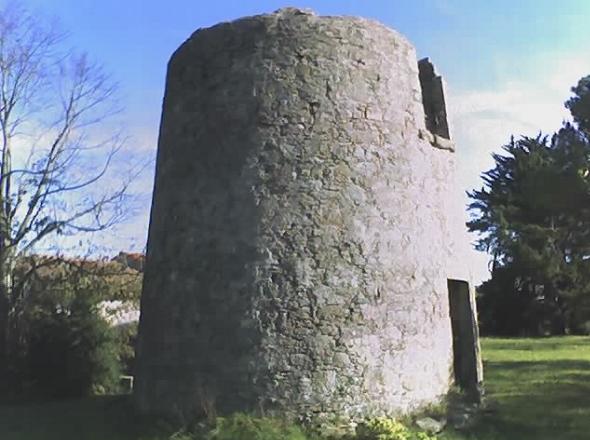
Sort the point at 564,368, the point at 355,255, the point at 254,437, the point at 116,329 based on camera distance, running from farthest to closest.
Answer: the point at 116,329, the point at 564,368, the point at 355,255, the point at 254,437

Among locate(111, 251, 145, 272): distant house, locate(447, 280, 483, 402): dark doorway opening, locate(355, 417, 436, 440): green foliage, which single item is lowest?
locate(355, 417, 436, 440): green foliage

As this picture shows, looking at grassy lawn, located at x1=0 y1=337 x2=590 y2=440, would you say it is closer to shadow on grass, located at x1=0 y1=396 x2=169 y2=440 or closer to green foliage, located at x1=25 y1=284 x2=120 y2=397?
shadow on grass, located at x1=0 y1=396 x2=169 y2=440

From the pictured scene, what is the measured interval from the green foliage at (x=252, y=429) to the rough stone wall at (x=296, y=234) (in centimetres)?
22

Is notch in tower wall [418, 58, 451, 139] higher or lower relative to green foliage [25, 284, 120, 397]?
higher

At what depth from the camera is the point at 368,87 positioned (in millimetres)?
10789

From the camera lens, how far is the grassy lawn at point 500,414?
1052cm

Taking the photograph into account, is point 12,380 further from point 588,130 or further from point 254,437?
point 588,130

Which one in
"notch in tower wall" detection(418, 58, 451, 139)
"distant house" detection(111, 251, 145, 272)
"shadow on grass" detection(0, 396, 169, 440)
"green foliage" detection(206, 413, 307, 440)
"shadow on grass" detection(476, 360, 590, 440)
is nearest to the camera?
"green foliage" detection(206, 413, 307, 440)

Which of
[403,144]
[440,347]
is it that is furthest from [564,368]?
[403,144]

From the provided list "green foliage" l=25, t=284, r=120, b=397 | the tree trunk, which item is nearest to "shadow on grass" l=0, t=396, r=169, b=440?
"green foliage" l=25, t=284, r=120, b=397

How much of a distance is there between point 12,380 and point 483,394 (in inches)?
377

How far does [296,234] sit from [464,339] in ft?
11.7

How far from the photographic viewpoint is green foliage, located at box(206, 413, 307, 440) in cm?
934

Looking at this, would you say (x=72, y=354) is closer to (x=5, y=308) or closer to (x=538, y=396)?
(x=5, y=308)
